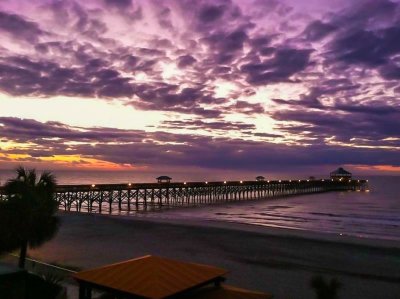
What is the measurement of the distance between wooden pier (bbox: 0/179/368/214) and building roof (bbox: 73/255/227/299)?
4183cm

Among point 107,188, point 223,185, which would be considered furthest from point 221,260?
point 223,185

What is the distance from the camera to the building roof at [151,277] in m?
7.23

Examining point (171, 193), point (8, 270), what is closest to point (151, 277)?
point (8, 270)

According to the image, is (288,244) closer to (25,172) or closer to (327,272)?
(327,272)

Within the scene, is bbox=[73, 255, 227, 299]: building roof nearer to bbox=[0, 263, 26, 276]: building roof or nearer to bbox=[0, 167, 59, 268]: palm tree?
bbox=[0, 263, 26, 276]: building roof

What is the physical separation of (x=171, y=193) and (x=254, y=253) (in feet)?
149

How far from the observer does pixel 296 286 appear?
51.8 ft

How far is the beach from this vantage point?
16414mm

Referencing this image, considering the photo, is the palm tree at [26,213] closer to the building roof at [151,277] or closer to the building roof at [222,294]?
the building roof at [151,277]

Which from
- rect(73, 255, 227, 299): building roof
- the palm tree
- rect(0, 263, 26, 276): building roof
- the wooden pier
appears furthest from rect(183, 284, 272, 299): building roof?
the wooden pier

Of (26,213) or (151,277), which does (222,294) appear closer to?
(151,277)

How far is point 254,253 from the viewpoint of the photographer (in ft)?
73.4

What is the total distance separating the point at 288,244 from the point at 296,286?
9.67 m

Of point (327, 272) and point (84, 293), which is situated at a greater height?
point (84, 293)
